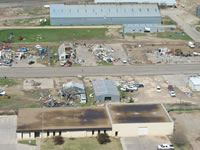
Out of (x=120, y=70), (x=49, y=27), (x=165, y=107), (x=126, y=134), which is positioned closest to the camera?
(x=126, y=134)

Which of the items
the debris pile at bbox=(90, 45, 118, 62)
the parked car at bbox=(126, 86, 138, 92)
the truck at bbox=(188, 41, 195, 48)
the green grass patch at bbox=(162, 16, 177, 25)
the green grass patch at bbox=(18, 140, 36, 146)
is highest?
the green grass patch at bbox=(162, 16, 177, 25)

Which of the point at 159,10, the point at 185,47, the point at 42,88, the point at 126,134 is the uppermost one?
the point at 159,10

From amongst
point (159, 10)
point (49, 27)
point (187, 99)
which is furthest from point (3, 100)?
point (159, 10)

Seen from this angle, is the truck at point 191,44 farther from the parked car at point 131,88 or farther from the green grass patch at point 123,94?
the green grass patch at point 123,94

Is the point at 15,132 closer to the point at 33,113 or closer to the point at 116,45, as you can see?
the point at 33,113

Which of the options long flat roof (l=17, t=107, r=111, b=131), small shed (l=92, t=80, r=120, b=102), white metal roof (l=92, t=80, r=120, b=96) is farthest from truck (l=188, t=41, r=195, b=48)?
long flat roof (l=17, t=107, r=111, b=131)

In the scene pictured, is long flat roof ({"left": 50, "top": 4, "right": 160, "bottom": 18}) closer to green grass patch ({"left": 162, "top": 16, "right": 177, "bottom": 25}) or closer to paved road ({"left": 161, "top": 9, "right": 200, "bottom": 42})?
green grass patch ({"left": 162, "top": 16, "right": 177, "bottom": 25})

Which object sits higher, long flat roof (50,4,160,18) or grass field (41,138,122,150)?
long flat roof (50,4,160,18)

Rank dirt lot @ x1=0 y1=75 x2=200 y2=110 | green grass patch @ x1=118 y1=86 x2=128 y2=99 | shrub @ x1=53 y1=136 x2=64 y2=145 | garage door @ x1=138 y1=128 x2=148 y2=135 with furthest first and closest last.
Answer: green grass patch @ x1=118 y1=86 x2=128 y2=99
dirt lot @ x1=0 y1=75 x2=200 y2=110
garage door @ x1=138 y1=128 x2=148 y2=135
shrub @ x1=53 y1=136 x2=64 y2=145
